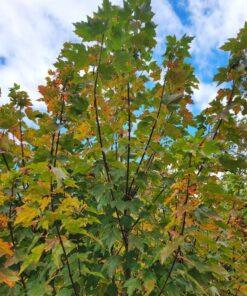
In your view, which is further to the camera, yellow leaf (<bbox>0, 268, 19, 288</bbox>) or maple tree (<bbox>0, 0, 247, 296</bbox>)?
maple tree (<bbox>0, 0, 247, 296</bbox>)

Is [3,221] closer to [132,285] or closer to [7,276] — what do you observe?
[132,285]

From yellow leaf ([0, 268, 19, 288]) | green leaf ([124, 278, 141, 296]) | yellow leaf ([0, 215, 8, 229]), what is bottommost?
yellow leaf ([0, 268, 19, 288])

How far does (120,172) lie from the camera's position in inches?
125

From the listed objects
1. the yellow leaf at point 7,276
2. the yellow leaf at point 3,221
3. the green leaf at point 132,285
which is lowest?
the yellow leaf at point 7,276

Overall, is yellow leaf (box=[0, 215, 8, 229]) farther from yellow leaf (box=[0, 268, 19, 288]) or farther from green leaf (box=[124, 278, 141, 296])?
yellow leaf (box=[0, 268, 19, 288])

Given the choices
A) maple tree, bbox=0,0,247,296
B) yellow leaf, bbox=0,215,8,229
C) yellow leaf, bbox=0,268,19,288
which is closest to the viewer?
yellow leaf, bbox=0,268,19,288

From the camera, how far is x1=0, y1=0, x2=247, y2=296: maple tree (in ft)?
9.05

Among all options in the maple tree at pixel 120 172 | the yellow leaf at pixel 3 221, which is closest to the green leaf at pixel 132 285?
the maple tree at pixel 120 172

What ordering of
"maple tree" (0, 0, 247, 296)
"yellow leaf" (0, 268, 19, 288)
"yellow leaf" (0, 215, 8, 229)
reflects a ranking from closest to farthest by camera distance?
1. "yellow leaf" (0, 268, 19, 288)
2. "maple tree" (0, 0, 247, 296)
3. "yellow leaf" (0, 215, 8, 229)

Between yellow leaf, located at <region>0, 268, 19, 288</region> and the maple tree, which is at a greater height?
the maple tree

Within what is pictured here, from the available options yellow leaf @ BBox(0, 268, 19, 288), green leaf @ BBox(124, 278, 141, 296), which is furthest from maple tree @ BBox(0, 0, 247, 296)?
yellow leaf @ BBox(0, 268, 19, 288)

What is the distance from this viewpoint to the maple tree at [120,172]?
276 centimetres

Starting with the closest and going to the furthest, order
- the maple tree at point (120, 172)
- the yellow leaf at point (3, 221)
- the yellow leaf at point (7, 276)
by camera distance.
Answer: the yellow leaf at point (7, 276) < the maple tree at point (120, 172) < the yellow leaf at point (3, 221)

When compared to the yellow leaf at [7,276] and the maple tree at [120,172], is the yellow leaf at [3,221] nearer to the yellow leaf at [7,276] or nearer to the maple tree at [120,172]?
the maple tree at [120,172]
